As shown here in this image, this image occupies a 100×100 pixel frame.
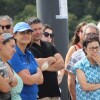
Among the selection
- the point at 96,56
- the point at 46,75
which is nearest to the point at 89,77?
the point at 96,56

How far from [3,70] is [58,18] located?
2945mm

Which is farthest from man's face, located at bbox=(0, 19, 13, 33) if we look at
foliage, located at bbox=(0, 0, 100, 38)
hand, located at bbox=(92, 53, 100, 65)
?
foliage, located at bbox=(0, 0, 100, 38)

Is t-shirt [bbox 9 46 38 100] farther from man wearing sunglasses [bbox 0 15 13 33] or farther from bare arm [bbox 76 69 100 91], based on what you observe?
man wearing sunglasses [bbox 0 15 13 33]

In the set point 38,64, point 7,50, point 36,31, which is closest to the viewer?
point 7,50

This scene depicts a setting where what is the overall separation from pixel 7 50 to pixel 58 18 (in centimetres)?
269

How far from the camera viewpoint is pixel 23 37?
5727mm

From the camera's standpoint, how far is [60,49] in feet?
26.0

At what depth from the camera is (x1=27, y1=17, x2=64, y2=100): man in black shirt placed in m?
6.19

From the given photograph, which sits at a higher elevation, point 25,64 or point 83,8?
point 25,64

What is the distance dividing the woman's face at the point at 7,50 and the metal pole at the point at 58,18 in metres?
2.48

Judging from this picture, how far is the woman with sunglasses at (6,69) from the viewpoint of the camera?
4906 mm

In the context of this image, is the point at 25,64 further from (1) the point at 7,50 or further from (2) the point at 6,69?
(2) the point at 6,69

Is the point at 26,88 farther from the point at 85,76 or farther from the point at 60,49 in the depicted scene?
the point at 60,49

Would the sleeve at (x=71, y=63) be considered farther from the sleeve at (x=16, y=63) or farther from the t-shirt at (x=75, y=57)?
the sleeve at (x=16, y=63)
